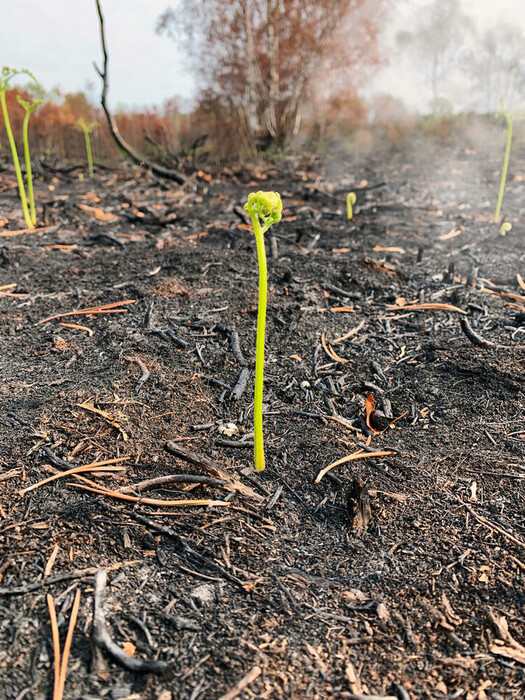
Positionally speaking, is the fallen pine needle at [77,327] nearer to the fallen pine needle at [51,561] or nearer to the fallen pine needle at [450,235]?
the fallen pine needle at [51,561]

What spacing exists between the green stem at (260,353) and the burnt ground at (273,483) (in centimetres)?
10

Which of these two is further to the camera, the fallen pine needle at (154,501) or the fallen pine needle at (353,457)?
the fallen pine needle at (353,457)

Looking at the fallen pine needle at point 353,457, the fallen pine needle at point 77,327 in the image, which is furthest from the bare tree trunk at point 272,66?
the fallen pine needle at point 353,457

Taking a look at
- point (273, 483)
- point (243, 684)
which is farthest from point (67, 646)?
point (273, 483)

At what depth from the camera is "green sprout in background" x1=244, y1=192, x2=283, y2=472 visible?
64.6 inches

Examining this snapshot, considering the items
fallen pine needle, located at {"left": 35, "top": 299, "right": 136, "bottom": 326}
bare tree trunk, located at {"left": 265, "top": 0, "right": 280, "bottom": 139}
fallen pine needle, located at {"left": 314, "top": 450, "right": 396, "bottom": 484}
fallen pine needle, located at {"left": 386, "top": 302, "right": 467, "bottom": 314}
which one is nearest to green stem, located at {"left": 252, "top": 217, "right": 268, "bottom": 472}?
fallen pine needle, located at {"left": 314, "top": 450, "right": 396, "bottom": 484}

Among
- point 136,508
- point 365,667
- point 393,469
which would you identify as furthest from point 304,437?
point 365,667

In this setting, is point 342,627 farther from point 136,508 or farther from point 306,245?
point 306,245

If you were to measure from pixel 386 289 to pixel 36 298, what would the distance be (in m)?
2.64

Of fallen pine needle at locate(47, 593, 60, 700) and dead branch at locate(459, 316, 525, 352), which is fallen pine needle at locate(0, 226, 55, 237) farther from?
fallen pine needle at locate(47, 593, 60, 700)

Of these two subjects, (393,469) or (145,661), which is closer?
(145,661)

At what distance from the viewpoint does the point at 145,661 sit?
1.30m

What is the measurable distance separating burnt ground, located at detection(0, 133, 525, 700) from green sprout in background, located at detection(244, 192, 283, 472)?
6.5 inches

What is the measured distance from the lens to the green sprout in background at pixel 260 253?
1640 mm
